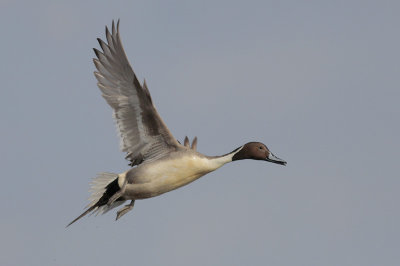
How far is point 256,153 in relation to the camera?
496 inches

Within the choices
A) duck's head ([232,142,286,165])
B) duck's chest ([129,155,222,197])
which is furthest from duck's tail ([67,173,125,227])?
duck's head ([232,142,286,165])

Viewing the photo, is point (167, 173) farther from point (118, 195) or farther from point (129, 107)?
point (129, 107)

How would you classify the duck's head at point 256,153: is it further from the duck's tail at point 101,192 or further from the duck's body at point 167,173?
the duck's tail at point 101,192

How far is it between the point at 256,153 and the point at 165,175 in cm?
168

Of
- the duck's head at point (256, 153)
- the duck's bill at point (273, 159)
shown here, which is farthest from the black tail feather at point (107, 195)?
the duck's bill at point (273, 159)

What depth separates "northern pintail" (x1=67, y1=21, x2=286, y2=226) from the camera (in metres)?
11.6

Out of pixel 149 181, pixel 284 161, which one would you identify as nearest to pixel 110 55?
pixel 149 181

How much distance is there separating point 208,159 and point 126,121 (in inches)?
52.1

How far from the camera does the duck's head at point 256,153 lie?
1255cm

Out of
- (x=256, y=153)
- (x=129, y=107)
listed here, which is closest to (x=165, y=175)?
(x=129, y=107)

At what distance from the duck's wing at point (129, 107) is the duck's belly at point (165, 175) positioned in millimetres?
288

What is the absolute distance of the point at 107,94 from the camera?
11.8 meters

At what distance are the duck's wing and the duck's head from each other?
1193mm

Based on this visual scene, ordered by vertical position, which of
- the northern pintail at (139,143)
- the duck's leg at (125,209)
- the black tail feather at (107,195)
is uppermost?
the northern pintail at (139,143)
